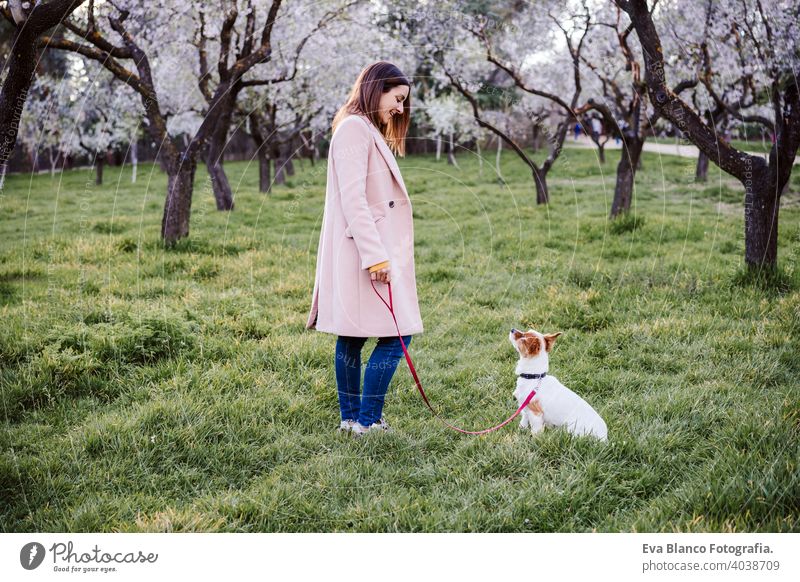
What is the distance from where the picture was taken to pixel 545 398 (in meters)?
4.02

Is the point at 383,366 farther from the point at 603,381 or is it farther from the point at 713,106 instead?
the point at 713,106

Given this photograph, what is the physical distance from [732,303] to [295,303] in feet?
15.7

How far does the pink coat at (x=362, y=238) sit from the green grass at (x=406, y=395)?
2.79 ft

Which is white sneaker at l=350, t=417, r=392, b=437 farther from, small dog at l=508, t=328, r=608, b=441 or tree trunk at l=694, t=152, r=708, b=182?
tree trunk at l=694, t=152, r=708, b=182

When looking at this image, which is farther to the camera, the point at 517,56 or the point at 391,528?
the point at 517,56

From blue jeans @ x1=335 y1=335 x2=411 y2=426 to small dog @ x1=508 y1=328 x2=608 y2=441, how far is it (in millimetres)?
796

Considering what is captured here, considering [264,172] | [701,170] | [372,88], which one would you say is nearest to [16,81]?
[372,88]

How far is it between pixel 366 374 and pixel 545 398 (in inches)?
46.9

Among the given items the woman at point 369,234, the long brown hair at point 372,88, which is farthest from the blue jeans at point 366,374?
the long brown hair at point 372,88

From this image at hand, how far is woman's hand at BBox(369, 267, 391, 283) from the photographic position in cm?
377

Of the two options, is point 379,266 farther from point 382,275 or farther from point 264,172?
point 264,172


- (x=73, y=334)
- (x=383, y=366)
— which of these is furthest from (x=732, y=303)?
(x=73, y=334)
